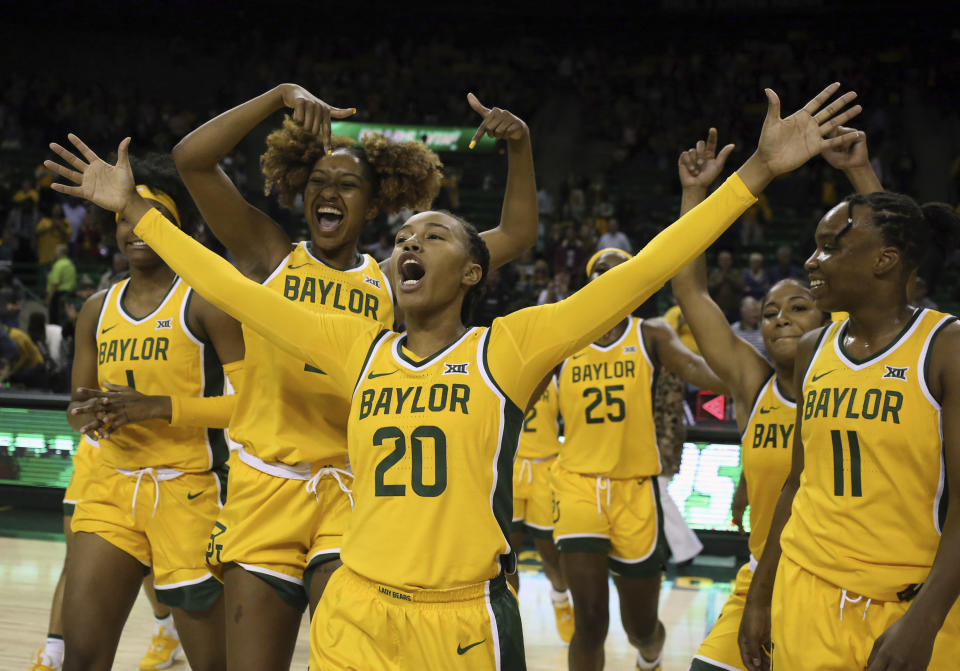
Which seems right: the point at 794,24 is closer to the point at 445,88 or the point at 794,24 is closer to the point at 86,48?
the point at 445,88

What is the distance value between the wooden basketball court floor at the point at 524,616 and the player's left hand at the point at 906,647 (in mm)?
3147

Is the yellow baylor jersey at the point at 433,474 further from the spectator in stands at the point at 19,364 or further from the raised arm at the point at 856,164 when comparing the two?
the spectator in stands at the point at 19,364

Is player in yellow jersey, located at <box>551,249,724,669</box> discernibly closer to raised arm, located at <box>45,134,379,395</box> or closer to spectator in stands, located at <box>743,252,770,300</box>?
raised arm, located at <box>45,134,379,395</box>

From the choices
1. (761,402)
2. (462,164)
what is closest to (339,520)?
(761,402)

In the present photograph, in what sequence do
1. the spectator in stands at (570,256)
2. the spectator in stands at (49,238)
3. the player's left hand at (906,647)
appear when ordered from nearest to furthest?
1. the player's left hand at (906,647)
2. the spectator in stands at (570,256)
3. the spectator in stands at (49,238)

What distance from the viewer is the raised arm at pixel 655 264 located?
8.82 ft

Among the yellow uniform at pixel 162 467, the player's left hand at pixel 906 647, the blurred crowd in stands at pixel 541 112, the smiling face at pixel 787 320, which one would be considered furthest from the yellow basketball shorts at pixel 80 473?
the blurred crowd in stands at pixel 541 112

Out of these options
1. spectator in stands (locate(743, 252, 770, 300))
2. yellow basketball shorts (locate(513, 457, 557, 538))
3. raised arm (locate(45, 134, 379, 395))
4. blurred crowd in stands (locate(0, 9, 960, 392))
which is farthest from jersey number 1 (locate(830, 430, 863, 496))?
spectator in stands (locate(743, 252, 770, 300))

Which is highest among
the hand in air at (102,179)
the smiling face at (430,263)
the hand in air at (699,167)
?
the hand in air at (699,167)

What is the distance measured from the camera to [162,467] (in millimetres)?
3781

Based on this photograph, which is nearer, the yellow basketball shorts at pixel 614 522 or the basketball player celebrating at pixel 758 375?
the basketball player celebrating at pixel 758 375

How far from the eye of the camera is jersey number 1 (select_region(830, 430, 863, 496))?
277cm

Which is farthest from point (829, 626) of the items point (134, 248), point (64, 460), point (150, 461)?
point (64, 460)

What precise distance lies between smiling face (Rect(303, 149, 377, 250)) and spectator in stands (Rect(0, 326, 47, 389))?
7.09 m
